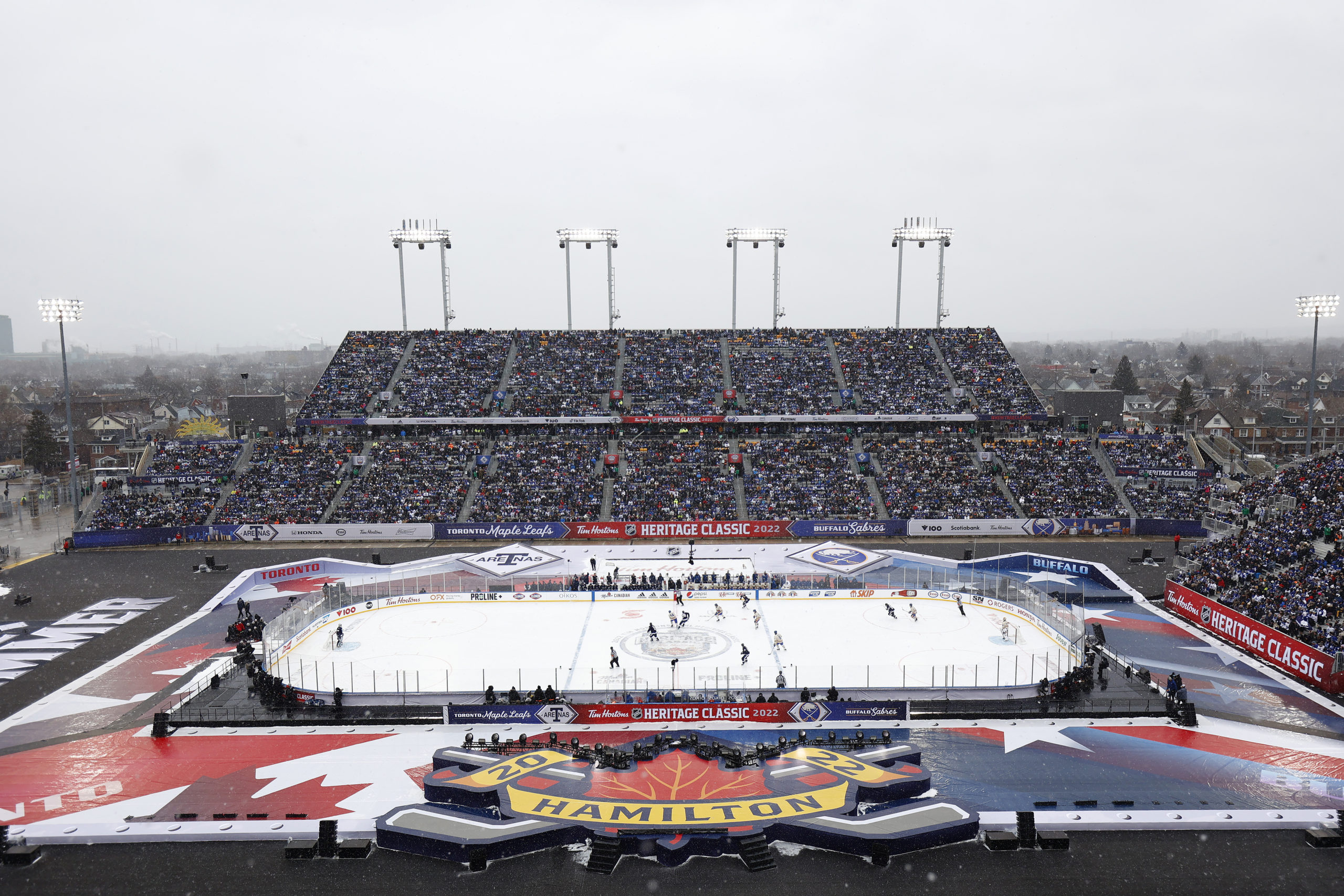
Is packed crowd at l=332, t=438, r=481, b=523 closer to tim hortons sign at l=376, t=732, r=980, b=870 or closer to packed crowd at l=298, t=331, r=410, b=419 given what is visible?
packed crowd at l=298, t=331, r=410, b=419

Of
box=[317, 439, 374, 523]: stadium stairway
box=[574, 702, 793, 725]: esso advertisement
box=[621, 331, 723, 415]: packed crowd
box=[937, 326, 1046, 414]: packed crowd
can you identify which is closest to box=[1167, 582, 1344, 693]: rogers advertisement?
box=[574, 702, 793, 725]: esso advertisement

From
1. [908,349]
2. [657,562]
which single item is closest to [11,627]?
[657,562]

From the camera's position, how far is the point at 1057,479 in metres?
53.1

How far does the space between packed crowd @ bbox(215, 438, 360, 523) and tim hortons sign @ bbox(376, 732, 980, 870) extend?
3542 cm

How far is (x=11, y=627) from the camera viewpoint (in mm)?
33531

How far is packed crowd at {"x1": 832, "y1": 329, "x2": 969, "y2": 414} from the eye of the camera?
199 ft

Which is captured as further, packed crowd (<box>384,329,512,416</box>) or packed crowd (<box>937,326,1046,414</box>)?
packed crowd (<box>384,329,512,416</box>)

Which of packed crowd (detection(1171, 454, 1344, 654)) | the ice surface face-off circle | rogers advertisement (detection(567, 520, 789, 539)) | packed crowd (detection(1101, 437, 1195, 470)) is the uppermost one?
packed crowd (detection(1101, 437, 1195, 470))

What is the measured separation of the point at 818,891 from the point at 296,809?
42.5 feet

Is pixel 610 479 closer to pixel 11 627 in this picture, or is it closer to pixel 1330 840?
pixel 11 627

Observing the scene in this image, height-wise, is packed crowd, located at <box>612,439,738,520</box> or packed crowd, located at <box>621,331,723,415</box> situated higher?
packed crowd, located at <box>621,331,723,415</box>

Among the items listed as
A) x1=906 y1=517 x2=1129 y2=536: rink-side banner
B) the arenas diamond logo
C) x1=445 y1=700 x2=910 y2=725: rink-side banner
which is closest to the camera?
x1=445 y1=700 x2=910 y2=725: rink-side banner

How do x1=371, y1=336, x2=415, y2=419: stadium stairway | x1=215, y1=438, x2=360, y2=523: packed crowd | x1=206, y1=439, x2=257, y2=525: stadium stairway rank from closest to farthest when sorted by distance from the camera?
x1=215, y1=438, x2=360, y2=523: packed crowd → x1=206, y1=439, x2=257, y2=525: stadium stairway → x1=371, y1=336, x2=415, y2=419: stadium stairway

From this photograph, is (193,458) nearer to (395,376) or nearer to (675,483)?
(395,376)
